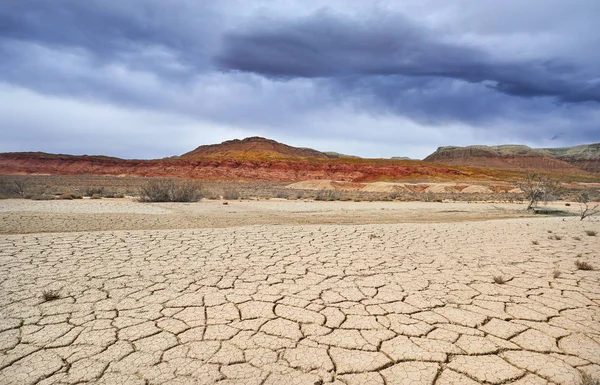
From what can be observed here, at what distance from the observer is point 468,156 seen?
11194cm

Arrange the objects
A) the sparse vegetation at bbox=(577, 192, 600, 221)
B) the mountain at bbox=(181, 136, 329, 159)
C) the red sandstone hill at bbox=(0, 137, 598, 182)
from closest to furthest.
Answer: the sparse vegetation at bbox=(577, 192, 600, 221), the red sandstone hill at bbox=(0, 137, 598, 182), the mountain at bbox=(181, 136, 329, 159)

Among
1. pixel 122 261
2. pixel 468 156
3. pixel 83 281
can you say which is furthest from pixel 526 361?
pixel 468 156

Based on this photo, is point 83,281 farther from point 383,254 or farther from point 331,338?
point 383,254

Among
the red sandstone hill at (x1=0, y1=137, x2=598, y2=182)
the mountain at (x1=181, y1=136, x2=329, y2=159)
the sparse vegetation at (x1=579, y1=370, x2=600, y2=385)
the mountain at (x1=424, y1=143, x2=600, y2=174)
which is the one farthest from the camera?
the mountain at (x1=181, y1=136, x2=329, y2=159)

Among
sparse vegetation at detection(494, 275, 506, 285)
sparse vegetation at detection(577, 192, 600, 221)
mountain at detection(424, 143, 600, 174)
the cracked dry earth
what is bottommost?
the cracked dry earth

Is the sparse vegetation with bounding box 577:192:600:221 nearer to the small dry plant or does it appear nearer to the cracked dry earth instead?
the cracked dry earth

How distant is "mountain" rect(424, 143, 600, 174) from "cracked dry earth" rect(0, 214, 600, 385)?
356ft

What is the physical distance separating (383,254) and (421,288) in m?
1.58

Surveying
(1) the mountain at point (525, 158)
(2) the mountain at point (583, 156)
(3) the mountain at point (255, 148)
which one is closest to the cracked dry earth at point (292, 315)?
(3) the mountain at point (255, 148)

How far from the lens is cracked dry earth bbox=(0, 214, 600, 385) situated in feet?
6.94

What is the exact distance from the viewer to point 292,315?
9.57 ft

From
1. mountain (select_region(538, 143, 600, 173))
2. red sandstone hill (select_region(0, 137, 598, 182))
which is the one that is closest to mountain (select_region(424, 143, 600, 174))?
mountain (select_region(538, 143, 600, 173))

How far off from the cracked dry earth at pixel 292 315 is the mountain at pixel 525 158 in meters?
108

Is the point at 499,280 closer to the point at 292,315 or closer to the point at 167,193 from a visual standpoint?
the point at 292,315
